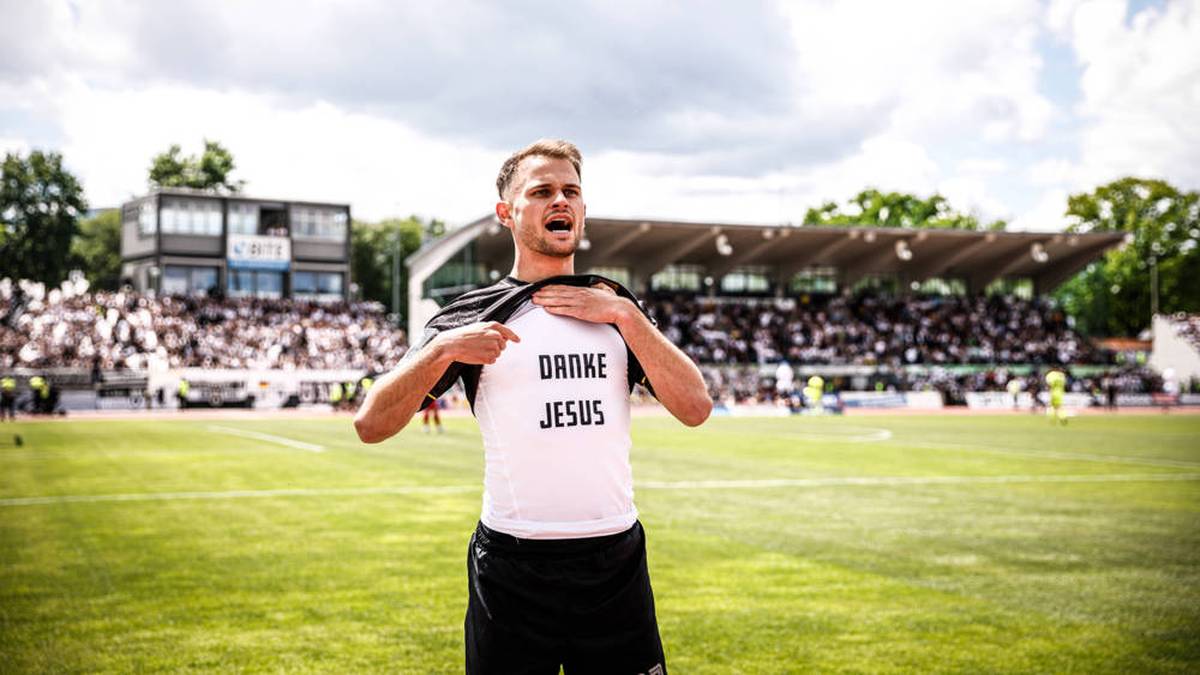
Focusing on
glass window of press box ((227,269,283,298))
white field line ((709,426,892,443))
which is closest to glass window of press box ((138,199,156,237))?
glass window of press box ((227,269,283,298))

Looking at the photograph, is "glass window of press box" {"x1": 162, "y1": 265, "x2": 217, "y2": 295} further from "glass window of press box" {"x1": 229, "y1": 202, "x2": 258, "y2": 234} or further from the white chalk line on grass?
the white chalk line on grass

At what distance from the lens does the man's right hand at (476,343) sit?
10.1ft

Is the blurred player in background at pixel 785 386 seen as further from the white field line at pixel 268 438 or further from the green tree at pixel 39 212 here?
the green tree at pixel 39 212

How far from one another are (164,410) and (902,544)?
4296 cm

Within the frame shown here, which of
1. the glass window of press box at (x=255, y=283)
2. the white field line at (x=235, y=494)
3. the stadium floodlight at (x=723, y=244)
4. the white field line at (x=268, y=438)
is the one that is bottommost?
the white field line at (x=235, y=494)

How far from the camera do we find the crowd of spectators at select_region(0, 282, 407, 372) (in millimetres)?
49875

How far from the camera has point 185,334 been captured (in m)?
55.1

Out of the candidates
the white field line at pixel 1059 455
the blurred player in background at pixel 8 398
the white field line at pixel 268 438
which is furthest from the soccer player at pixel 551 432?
the blurred player in background at pixel 8 398

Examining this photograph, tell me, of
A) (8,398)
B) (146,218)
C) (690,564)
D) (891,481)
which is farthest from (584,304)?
(146,218)

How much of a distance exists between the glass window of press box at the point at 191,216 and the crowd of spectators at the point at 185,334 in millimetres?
11793

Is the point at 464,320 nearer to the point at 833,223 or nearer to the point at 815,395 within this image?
the point at 815,395

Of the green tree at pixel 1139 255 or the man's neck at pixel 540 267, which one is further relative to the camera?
the green tree at pixel 1139 255

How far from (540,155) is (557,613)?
1.48 m

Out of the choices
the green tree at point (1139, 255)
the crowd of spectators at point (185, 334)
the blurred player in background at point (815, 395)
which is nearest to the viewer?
the blurred player in background at point (815, 395)
